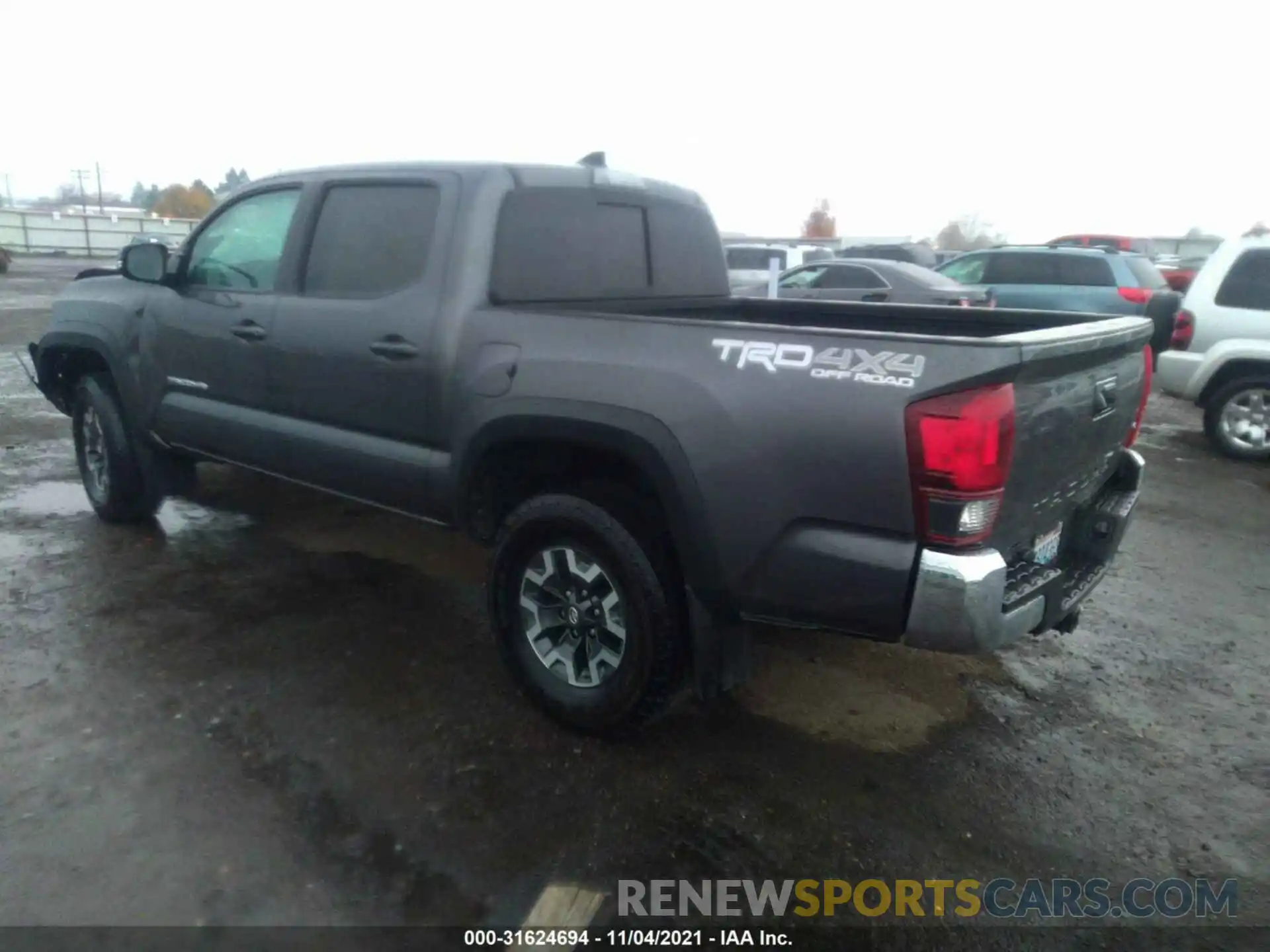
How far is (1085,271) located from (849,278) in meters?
2.99

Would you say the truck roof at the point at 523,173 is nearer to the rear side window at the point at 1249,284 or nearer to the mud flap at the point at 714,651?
the mud flap at the point at 714,651

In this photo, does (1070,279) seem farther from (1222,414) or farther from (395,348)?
(395,348)

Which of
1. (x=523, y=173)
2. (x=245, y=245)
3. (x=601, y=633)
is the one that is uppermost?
(x=523, y=173)

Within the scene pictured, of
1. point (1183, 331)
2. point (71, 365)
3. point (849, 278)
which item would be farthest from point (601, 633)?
point (849, 278)

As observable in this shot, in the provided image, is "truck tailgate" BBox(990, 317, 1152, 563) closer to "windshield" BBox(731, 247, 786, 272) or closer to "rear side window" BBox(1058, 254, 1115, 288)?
"rear side window" BBox(1058, 254, 1115, 288)

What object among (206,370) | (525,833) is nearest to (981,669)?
(525,833)

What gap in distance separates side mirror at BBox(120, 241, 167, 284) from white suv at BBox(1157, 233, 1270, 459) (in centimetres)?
788

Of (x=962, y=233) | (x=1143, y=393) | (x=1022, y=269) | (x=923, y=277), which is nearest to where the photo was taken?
(x=1143, y=393)

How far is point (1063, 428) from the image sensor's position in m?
2.77

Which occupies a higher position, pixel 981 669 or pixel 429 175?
pixel 429 175

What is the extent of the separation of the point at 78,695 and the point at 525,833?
1960 mm

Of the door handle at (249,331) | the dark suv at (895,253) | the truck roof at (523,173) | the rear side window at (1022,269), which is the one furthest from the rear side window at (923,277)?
the door handle at (249,331)

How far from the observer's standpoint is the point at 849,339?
2.60 metres

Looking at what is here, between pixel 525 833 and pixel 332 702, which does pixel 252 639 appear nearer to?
pixel 332 702
